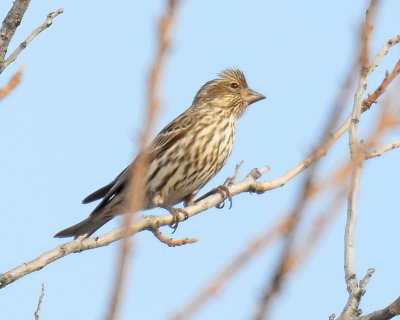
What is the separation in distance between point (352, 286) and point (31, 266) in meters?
1.69

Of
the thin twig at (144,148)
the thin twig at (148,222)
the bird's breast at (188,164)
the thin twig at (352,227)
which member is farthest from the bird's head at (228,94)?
the thin twig at (144,148)

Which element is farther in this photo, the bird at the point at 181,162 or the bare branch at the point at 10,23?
the bird at the point at 181,162

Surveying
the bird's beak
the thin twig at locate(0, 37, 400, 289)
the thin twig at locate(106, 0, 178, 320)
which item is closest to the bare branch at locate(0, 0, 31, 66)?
the thin twig at locate(0, 37, 400, 289)

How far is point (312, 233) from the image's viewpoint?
115 centimetres

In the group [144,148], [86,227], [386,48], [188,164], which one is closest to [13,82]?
[144,148]

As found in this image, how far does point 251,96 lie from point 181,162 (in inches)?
76.4

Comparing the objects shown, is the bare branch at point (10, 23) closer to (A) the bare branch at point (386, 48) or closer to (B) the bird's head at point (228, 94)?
(A) the bare branch at point (386, 48)

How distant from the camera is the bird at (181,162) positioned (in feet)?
26.9

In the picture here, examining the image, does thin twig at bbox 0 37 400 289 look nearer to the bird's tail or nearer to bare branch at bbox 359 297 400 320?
bare branch at bbox 359 297 400 320

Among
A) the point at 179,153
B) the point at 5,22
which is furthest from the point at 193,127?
the point at 5,22

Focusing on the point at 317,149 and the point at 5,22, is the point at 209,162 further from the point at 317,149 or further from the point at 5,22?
the point at 317,149

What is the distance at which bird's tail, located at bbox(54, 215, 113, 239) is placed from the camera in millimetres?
7759

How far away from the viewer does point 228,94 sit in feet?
32.6

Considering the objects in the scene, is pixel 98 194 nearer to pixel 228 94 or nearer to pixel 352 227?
pixel 228 94
